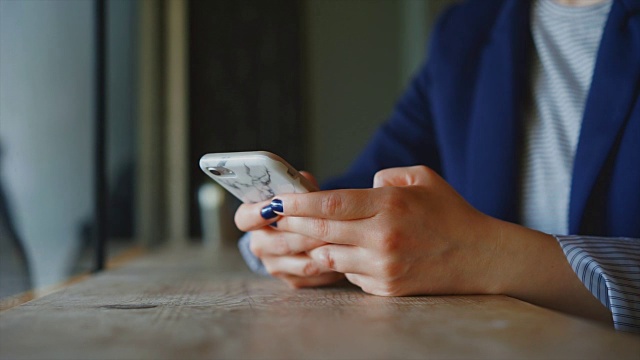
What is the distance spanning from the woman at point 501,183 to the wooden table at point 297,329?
0.04 metres

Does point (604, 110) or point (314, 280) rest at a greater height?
point (604, 110)

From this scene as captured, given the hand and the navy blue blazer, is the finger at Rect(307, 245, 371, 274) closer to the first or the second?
the hand

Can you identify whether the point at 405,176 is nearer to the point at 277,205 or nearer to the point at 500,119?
the point at 277,205

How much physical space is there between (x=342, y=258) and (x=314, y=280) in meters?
0.07

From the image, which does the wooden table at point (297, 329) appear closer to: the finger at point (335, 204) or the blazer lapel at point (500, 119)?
the finger at point (335, 204)

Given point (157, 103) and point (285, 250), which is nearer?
point (285, 250)

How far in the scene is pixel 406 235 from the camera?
1.59ft

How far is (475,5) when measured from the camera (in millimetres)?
933

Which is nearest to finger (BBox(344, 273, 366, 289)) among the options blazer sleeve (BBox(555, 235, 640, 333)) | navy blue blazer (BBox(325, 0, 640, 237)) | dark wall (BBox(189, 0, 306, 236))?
blazer sleeve (BBox(555, 235, 640, 333))

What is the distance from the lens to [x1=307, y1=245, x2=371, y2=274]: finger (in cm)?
50

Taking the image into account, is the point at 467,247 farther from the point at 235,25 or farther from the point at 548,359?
the point at 235,25

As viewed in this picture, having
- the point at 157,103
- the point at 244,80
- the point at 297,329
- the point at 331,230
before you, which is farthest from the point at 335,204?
the point at 244,80

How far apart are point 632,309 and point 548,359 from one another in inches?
9.3

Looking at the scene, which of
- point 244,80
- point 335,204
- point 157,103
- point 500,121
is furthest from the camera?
point 244,80
